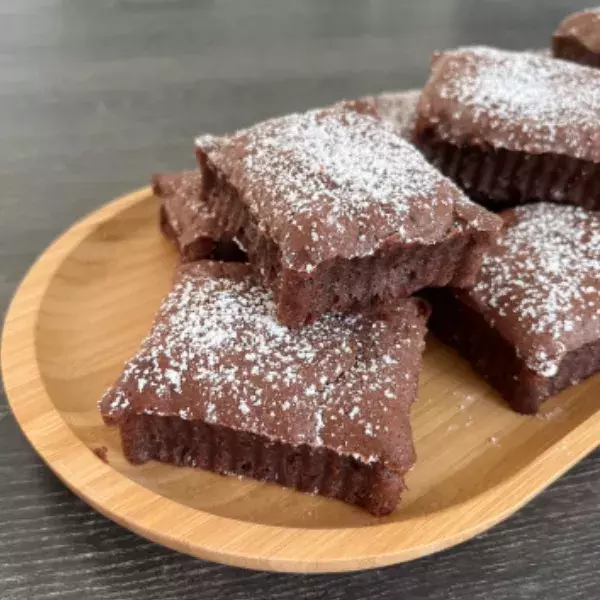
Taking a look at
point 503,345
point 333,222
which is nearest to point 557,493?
point 503,345

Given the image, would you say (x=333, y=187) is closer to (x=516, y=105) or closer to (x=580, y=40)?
(x=516, y=105)

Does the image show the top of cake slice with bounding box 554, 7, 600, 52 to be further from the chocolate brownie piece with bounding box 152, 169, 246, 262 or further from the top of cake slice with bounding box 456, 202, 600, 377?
the chocolate brownie piece with bounding box 152, 169, 246, 262

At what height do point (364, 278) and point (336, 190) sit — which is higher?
point (336, 190)

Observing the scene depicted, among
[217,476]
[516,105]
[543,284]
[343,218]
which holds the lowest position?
[217,476]

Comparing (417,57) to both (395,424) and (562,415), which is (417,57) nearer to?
(562,415)

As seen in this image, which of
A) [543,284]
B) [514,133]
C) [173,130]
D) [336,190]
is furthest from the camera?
[173,130]

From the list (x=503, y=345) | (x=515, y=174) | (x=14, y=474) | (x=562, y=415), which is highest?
(x=515, y=174)

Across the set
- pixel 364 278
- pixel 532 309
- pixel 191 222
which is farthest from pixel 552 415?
pixel 191 222
